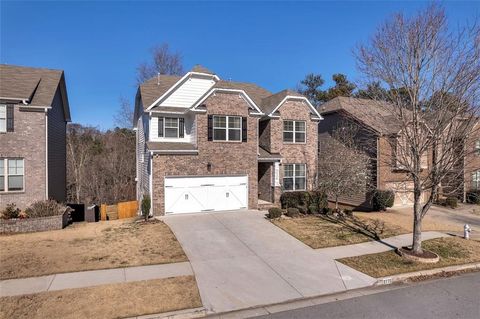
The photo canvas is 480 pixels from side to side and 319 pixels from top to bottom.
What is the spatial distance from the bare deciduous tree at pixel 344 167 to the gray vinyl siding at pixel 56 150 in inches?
693

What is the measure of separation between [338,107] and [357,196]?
734 cm

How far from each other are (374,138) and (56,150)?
21.6 meters

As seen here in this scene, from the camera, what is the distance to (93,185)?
31984mm

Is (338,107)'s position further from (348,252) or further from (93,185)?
(93,185)

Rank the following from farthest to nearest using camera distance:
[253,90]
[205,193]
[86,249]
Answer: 1. [253,90]
2. [205,193]
3. [86,249]

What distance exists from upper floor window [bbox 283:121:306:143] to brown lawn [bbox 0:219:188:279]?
36.7 ft

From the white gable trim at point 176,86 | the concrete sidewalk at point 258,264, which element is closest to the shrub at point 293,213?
the concrete sidewalk at point 258,264

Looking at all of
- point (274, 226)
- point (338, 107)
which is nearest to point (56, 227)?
point (274, 226)

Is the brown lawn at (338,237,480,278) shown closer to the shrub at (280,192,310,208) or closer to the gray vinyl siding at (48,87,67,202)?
the shrub at (280,192,310,208)

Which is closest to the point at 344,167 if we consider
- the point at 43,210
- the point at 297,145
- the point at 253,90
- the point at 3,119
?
the point at 297,145

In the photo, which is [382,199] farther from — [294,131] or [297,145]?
[294,131]

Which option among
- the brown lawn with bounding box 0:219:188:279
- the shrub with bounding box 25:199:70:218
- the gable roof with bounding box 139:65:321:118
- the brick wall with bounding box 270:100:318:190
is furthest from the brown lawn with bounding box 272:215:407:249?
the shrub with bounding box 25:199:70:218

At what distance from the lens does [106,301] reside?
698cm

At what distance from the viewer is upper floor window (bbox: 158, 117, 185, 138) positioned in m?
18.6
